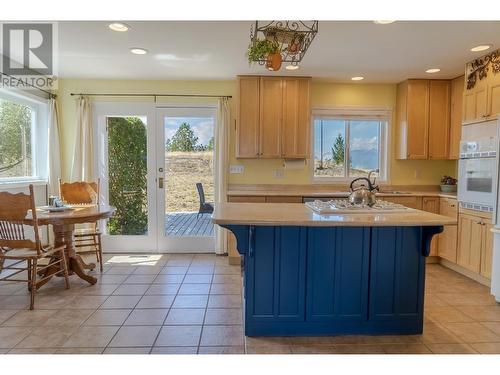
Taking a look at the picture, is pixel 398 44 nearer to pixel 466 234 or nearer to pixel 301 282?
pixel 466 234

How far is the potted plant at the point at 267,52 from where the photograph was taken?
225 centimetres

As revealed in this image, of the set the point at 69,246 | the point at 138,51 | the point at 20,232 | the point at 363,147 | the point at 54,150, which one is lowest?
the point at 69,246

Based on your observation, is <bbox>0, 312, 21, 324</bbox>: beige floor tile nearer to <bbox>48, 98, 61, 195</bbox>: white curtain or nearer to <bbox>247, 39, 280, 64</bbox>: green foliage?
<bbox>48, 98, 61, 195</bbox>: white curtain

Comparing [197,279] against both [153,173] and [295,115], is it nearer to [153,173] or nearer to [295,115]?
[153,173]

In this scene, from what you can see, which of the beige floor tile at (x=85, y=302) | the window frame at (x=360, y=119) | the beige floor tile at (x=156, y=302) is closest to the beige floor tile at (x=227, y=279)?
the beige floor tile at (x=156, y=302)

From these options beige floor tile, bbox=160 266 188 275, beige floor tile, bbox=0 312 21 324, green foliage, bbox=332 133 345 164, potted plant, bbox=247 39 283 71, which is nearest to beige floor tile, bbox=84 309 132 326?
beige floor tile, bbox=0 312 21 324

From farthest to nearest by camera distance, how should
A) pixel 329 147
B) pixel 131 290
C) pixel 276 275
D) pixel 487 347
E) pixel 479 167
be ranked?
pixel 329 147 → pixel 479 167 → pixel 131 290 → pixel 276 275 → pixel 487 347

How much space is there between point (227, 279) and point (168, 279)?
0.63 m

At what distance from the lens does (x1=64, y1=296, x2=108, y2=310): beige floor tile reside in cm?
290

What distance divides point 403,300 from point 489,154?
6.01ft

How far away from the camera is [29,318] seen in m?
2.68

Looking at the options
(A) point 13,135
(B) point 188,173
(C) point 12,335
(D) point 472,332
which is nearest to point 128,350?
(C) point 12,335

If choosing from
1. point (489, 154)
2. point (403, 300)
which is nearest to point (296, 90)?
point (489, 154)

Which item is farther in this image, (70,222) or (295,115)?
(295,115)
